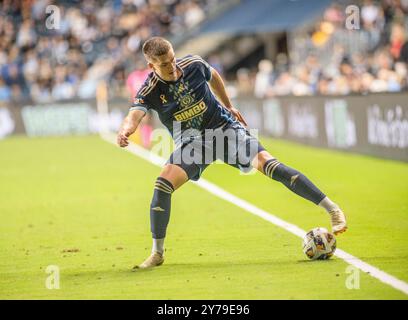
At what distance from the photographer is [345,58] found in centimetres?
2438

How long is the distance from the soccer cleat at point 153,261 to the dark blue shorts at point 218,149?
77 centimetres

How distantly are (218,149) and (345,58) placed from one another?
52.6ft

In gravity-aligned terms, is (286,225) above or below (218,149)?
below

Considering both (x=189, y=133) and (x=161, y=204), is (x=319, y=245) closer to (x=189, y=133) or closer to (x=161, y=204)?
(x=161, y=204)


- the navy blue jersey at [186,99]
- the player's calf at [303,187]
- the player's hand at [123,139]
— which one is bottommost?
the player's calf at [303,187]

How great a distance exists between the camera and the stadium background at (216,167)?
8602 millimetres

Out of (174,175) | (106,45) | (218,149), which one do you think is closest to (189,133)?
(218,149)

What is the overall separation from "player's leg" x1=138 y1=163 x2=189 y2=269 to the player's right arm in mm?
489

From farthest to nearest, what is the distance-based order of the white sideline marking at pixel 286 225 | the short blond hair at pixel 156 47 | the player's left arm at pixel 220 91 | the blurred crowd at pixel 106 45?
the blurred crowd at pixel 106 45 → the player's left arm at pixel 220 91 → the short blond hair at pixel 156 47 → the white sideline marking at pixel 286 225

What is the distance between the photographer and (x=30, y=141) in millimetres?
31469

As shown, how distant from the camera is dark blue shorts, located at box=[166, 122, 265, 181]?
8828mm

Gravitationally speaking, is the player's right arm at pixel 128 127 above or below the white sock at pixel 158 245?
above

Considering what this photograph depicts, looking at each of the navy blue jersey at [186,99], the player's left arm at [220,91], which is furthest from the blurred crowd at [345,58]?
the navy blue jersey at [186,99]

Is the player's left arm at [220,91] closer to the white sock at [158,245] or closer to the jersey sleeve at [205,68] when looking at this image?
the jersey sleeve at [205,68]
